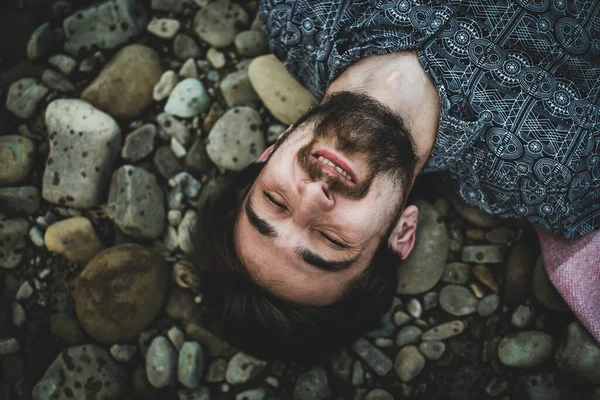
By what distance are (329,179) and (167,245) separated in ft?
5.26

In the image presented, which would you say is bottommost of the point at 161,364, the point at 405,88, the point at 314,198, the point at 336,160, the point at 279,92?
the point at 161,364

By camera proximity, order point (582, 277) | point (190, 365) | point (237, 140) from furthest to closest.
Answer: point (237, 140)
point (190, 365)
point (582, 277)

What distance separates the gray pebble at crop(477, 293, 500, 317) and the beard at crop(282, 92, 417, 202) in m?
1.17

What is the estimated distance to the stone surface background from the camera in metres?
3.03

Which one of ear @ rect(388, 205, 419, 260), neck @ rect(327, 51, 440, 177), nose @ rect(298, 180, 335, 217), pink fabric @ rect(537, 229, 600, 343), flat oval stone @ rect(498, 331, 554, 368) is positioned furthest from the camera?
flat oval stone @ rect(498, 331, 554, 368)

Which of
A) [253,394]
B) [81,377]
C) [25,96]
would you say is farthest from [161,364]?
[25,96]

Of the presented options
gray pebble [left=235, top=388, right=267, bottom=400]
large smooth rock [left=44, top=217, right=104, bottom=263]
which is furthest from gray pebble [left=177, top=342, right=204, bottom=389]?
large smooth rock [left=44, top=217, right=104, bottom=263]

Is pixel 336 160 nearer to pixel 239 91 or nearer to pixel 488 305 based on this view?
Answer: pixel 239 91

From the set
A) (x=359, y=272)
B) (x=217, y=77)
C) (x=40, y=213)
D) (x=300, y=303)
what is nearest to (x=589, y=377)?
(x=359, y=272)

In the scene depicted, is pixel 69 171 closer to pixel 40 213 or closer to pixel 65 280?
pixel 40 213

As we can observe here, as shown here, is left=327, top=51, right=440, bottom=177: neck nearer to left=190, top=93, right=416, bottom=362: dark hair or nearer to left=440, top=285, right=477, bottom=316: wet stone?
left=190, top=93, right=416, bottom=362: dark hair

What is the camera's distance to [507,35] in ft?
8.30

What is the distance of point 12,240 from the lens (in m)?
3.27

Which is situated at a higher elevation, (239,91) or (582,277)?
Answer: (582,277)
